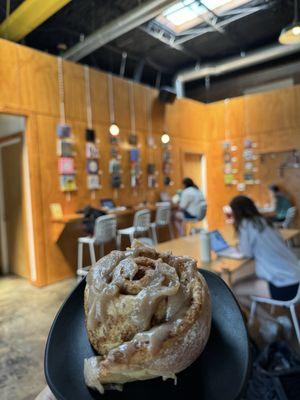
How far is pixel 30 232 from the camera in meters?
4.13

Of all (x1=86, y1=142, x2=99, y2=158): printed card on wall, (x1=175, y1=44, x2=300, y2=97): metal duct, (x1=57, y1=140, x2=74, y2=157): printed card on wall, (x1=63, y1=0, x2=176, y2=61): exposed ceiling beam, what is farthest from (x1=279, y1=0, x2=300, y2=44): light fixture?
(x1=57, y1=140, x2=74, y2=157): printed card on wall

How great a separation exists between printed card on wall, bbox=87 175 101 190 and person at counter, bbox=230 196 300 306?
2876 millimetres

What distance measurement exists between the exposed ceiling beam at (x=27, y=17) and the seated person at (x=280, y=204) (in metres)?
5.02

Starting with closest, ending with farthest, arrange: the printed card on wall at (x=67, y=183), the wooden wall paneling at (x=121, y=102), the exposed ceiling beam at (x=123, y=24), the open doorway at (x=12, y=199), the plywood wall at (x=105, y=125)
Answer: the exposed ceiling beam at (x=123, y=24), the plywood wall at (x=105, y=125), the open doorway at (x=12, y=199), the printed card on wall at (x=67, y=183), the wooden wall paneling at (x=121, y=102)

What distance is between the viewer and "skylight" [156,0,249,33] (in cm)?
441

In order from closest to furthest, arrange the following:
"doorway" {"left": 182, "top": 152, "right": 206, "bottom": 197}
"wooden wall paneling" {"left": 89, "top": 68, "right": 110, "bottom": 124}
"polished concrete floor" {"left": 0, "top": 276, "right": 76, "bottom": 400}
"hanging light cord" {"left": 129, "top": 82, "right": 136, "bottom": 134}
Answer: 1. "polished concrete floor" {"left": 0, "top": 276, "right": 76, "bottom": 400}
2. "wooden wall paneling" {"left": 89, "top": 68, "right": 110, "bottom": 124}
3. "hanging light cord" {"left": 129, "top": 82, "right": 136, "bottom": 134}
4. "doorway" {"left": 182, "top": 152, "right": 206, "bottom": 197}

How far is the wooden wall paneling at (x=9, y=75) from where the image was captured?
11.9 ft

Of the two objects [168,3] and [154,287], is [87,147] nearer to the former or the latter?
[168,3]

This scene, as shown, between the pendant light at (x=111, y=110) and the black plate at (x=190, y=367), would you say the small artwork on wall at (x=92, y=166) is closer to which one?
the pendant light at (x=111, y=110)

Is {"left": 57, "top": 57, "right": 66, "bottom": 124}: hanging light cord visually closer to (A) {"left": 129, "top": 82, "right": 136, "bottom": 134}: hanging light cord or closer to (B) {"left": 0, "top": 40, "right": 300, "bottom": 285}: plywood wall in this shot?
(B) {"left": 0, "top": 40, "right": 300, "bottom": 285}: plywood wall

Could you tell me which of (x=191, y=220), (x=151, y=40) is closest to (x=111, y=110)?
(x=151, y=40)

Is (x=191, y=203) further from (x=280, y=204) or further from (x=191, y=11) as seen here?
(x=191, y=11)

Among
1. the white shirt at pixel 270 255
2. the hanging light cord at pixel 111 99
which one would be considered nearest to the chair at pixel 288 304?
the white shirt at pixel 270 255

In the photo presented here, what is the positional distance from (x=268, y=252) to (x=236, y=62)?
17.5 ft
